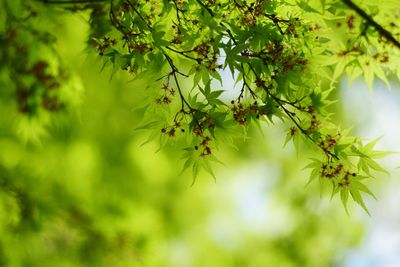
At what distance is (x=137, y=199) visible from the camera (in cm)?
648

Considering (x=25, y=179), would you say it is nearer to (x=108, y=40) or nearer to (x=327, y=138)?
(x=108, y=40)

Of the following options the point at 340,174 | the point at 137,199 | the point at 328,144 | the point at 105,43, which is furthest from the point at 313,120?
the point at 137,199

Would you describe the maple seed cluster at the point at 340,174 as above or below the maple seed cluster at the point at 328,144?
below

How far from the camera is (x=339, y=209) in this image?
7.97m

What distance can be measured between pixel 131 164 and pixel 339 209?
3762 mm

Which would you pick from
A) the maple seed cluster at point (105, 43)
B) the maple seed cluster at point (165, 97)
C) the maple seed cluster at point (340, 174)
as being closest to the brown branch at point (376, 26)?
the maple seed cluster at point (340, 174)

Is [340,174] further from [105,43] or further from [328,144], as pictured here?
[105,43]

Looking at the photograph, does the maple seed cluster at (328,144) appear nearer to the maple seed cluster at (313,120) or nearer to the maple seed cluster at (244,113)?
the maple seed cluster at (313,120)

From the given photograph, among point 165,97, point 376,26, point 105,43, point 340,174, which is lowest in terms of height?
point 340,174

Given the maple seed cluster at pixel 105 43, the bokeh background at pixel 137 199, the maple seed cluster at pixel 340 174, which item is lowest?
the maple seed cluster at pixel 340 174

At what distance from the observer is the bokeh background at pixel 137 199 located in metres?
4.24

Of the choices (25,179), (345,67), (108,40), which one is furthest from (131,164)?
(345,67)

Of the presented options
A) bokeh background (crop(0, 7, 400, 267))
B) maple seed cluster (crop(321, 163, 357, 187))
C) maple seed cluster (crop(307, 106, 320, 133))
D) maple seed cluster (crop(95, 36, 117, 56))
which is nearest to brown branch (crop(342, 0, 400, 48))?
maple seed cluster (crop(307, 106, 320, 133))

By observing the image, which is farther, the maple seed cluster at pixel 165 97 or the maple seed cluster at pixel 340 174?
the maple seed cluster at pixel 165 97
